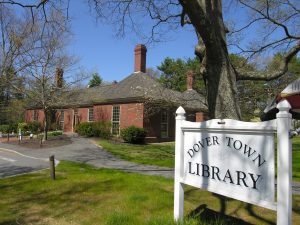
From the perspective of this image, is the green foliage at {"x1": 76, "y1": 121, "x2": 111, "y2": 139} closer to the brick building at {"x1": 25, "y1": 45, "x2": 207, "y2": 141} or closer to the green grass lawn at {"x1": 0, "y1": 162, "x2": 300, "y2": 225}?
the brick building at {"x1": 25, "y1": 45, "x2": 207, "y2": 141}

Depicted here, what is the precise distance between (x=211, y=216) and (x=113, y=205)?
1983mm

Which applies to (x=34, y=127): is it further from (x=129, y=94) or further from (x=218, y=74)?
(x=218, y=74)

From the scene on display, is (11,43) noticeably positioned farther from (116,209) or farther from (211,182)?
(211,182)

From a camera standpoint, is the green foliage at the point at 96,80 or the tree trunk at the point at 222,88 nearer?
the tree trunk at the point at 222,88

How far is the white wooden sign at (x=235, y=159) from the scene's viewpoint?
3934mm

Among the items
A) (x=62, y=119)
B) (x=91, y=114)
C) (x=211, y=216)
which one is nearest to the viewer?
(x=211, y=216)

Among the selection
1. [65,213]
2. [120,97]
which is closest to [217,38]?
[65,213]

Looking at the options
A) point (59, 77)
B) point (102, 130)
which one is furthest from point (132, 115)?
point (59, 77)

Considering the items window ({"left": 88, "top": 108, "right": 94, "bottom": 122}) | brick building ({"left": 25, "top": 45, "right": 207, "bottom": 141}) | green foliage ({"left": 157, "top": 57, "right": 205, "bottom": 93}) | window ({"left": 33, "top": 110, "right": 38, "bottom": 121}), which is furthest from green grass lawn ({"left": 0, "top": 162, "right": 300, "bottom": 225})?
green foliage ({"left": 157, "top": 57, "right": 205, "bottom": 93})

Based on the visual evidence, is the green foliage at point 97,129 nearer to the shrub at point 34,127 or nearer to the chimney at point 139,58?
the chimney at point 139,58

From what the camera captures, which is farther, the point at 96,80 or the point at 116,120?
the point at 96,80

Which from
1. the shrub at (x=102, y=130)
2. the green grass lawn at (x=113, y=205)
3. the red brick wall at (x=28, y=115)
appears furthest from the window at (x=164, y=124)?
the red brick wall at (x=28, y=115)

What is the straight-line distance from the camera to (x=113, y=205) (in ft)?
22.5

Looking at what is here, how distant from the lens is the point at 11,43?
70.8 ft
